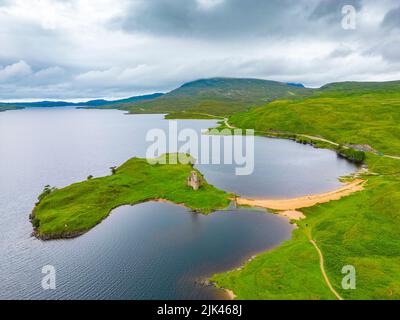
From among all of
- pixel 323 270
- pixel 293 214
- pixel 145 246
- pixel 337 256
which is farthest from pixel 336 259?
pixel 145 246

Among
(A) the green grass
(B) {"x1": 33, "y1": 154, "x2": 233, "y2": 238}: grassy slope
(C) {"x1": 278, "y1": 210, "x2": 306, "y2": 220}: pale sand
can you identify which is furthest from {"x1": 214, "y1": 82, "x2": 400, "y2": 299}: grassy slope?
(B) {"x1": 33, "y1": 154, "x2": 233, "y2": 238}: grassy slope

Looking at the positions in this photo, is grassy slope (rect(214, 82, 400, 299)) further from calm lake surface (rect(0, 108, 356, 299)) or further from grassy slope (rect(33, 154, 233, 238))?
grassy slope (rect(33, 154, 233, 238))

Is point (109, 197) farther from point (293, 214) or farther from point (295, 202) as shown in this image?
point (295, 202)

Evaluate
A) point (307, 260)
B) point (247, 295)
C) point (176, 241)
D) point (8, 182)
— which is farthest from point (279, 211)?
point (8, 182)

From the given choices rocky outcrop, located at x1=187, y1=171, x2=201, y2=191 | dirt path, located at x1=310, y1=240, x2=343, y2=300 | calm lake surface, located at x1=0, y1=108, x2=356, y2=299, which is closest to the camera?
dirt path, located at x1=310, y1=240, x2=343, y2=300

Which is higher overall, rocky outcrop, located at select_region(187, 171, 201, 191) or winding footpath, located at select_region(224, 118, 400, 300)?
rocky outcrop, located at select_region(187, 171, 201, 191)

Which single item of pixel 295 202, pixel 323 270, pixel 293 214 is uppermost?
pixel 295 202
